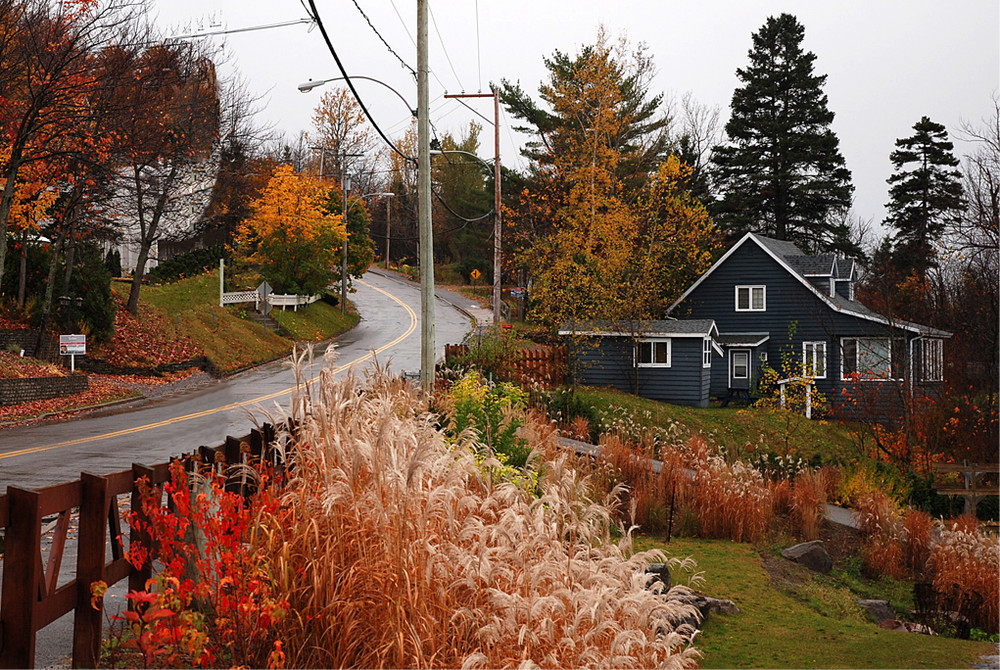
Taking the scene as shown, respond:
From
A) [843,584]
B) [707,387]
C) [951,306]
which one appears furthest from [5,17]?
[951,306]

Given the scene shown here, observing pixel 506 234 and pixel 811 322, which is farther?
pixel 506 234

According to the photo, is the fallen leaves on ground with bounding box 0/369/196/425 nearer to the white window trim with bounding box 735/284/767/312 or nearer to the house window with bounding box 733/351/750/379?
the house window with bounding box 733/351/750/379

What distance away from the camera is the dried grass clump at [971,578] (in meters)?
11.2

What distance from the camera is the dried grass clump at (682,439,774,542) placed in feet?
44.3

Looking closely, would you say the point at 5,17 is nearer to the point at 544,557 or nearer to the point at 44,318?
the point at 44,318

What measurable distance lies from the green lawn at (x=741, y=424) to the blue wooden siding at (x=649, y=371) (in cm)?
104

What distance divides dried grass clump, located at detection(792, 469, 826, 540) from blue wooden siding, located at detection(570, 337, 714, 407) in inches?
683

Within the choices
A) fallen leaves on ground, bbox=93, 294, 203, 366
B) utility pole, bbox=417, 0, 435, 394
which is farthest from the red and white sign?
utility pole, bbox=417, 0, 435, 394

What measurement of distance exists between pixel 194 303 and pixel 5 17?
22.3 meters

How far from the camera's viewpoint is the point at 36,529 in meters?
4.51

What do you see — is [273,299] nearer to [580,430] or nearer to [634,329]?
[634,329]

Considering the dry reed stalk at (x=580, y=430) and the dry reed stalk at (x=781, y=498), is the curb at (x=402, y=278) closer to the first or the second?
the dry reed stalk at (x=580, y=430)

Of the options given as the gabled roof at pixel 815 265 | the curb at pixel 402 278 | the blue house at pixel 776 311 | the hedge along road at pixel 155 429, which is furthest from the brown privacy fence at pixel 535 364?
the curb at pixel 402 278

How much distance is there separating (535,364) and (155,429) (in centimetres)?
1509
